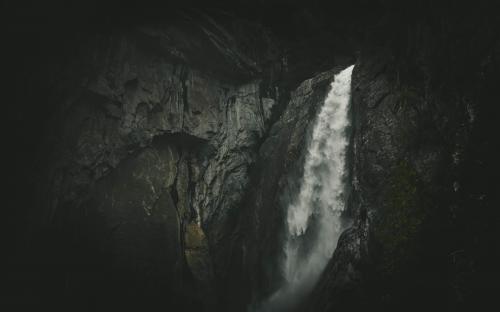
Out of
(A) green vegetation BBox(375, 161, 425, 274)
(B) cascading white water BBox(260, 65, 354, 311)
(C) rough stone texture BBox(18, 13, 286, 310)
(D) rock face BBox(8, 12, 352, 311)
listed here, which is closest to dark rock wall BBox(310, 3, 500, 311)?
(A) green vegetation BBox(375, 161, 425, 274)

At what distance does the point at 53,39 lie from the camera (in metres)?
11.2

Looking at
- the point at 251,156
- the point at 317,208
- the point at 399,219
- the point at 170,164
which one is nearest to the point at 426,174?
the point at 399,219

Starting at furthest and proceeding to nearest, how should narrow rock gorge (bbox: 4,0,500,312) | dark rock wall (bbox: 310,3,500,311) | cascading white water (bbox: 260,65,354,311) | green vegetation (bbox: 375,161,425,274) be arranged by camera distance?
1. cascading white water (bbox: 260,65,354,311)
2. green vegetation (bbox: 375,161,425,274)
3. narrow rock gorge (bbox: 4,0,500,312)
4. dark rock wall (bbox: 310,3,500,311)

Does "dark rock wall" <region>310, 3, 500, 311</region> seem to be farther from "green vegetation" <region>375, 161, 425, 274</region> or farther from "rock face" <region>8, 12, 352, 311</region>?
"rock face" <region>8, 12, 352, 311</region>

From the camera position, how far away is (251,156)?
55.8 ft

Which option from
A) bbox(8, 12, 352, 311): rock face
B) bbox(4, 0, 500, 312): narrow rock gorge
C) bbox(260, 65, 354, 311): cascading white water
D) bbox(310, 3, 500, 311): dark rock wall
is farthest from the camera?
bbox(260, 65, 354, 311): cascading white water

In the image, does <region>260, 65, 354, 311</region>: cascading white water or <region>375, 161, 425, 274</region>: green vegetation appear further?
<region>260, 65, 354, 311</region>: cascading white water

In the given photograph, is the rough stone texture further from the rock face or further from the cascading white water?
the cascading white water

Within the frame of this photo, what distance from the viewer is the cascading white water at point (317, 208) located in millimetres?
13359

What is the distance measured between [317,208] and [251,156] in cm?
439

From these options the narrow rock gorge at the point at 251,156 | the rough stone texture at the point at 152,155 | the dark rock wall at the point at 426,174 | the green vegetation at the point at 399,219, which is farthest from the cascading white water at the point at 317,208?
the green vegetation at the point at 399,219

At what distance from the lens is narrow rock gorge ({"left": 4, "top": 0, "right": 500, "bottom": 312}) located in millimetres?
7914

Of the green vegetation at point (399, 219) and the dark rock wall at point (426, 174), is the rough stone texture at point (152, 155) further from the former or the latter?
the green vegetation at point (399, 219)

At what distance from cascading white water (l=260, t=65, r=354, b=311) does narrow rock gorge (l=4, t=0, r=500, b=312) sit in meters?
0.08
